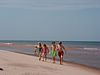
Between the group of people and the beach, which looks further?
the group of people

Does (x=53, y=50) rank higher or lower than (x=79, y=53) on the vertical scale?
higher

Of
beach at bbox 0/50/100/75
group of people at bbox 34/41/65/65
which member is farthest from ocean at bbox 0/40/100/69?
beach at bbox 0/50/100/75

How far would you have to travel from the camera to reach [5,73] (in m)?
15.7

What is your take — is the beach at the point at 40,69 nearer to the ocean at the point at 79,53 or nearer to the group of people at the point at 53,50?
the group of people at the point at 53,50

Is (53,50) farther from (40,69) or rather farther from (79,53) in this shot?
(79,53)

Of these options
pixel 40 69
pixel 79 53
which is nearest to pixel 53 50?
pixel 40 69

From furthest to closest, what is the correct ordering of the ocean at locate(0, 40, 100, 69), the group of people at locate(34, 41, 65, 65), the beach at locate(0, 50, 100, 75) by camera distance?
the ocean at locate(0, 40, 100, 69), the group of people at locate(34, 41, 65, 65), the beach at locate(0, 50, 100, 75)

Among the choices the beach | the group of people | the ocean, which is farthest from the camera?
the ocean

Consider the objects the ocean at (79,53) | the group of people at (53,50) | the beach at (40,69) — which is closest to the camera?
the beach at (40,69)

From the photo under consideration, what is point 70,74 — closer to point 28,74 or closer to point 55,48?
point 28,74

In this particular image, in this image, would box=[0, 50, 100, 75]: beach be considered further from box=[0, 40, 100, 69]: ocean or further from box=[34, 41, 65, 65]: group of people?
box=[0, 40, 100, 69]: ocean

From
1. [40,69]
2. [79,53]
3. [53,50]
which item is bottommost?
[79,53]

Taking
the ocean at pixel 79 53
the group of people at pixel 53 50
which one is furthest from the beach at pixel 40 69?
the ocean at pixel 79 53

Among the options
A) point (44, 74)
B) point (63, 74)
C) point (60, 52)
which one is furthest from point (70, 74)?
point (60, 52)
